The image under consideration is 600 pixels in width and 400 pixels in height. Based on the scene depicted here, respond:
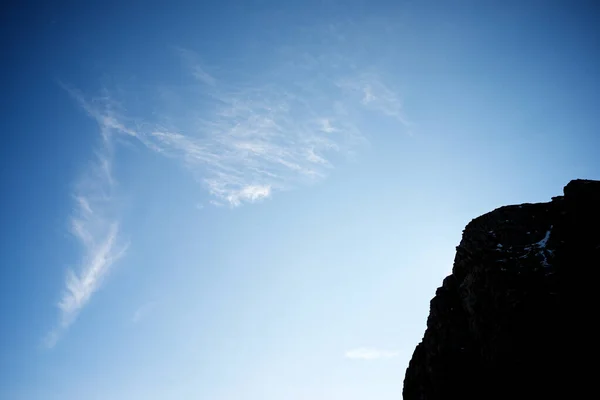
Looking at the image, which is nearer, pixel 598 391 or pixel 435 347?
pixel 598 391

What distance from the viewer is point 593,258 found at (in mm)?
37812

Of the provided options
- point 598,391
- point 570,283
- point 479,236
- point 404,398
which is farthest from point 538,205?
point 404,398

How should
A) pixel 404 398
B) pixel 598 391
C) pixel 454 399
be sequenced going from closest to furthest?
pixel 598 391 → pixel 454 399 → pixel 404 398

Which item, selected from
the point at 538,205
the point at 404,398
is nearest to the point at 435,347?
the point at 404,398

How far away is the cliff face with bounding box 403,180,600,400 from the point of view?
33.8 metres

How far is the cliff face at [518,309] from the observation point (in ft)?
111

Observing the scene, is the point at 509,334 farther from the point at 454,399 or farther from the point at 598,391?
the point at 454,399

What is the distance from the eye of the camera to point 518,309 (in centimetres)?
3688

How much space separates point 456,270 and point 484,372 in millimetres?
16217

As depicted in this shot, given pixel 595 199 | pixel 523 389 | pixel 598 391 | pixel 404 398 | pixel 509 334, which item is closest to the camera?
pixel 598 391

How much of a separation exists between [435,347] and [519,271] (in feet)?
54.5

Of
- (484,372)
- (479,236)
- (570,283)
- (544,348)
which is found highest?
(479,236)

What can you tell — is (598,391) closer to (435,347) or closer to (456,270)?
(435,347)

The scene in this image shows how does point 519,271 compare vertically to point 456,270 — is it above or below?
below
